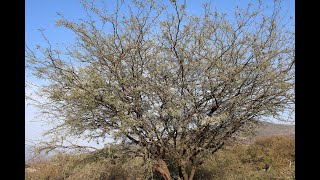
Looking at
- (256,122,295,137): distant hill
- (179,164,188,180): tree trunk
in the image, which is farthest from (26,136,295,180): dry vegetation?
(256,122,295,137): distant hill

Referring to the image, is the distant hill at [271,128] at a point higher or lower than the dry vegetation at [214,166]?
higher

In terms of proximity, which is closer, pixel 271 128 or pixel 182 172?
pixel 182 172

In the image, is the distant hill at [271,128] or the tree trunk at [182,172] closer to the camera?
the tree trunk at [182,172]

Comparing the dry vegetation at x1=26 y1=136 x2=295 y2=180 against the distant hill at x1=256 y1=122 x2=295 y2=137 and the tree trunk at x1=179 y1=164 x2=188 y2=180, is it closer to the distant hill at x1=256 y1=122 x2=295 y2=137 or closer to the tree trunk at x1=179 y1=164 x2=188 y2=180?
the tree trunk at x1=179 y1=164 x2=188 y2=180

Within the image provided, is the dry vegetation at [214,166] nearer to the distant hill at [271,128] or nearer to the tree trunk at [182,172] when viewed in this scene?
the tree trunk at [182,172]

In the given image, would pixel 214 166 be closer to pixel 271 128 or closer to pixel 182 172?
pixel 271 128

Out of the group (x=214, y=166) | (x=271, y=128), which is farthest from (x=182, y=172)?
(x=271, y=128)

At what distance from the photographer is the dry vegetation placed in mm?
8344

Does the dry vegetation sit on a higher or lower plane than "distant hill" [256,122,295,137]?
lower

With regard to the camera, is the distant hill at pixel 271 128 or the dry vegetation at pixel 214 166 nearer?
the dry vegetation at pixel 214 166

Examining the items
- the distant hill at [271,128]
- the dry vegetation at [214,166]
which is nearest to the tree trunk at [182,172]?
the dry vegetation at [214,166]

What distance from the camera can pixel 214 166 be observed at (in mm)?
10992

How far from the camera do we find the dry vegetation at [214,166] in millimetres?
8344
